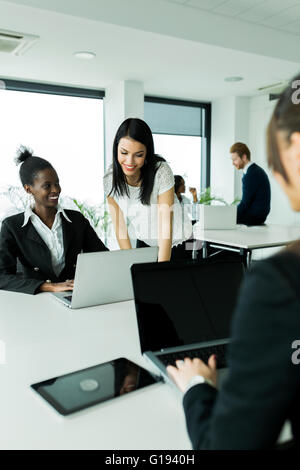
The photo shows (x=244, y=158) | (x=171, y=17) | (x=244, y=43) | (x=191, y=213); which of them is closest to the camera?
(x=171, y=17)

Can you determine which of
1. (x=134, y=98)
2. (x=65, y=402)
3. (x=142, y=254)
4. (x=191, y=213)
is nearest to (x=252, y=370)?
(x=65, y=402)

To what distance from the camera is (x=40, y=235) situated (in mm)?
2082

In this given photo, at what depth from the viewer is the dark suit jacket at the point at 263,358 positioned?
1.59 ft

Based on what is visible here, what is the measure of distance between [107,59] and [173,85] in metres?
1.44

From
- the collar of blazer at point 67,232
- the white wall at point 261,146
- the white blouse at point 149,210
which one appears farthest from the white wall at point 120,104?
the collar of blazer at point 67,232

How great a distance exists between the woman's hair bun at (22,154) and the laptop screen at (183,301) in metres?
1.33

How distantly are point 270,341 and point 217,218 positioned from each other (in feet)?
12.7

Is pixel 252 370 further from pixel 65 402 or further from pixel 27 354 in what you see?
pixel 27 354

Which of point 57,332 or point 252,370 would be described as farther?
point 57,332

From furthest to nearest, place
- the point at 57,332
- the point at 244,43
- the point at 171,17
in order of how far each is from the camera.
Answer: the point at 244,43 → the point at 171,17 → the point at 57,332

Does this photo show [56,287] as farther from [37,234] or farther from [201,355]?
[201,355]

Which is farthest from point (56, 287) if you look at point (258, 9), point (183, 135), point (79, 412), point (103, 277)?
point (183, 135)

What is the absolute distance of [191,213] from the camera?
18.0ft

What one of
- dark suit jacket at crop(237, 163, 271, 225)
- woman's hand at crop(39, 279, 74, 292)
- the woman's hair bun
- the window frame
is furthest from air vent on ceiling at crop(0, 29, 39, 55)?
the window frame
